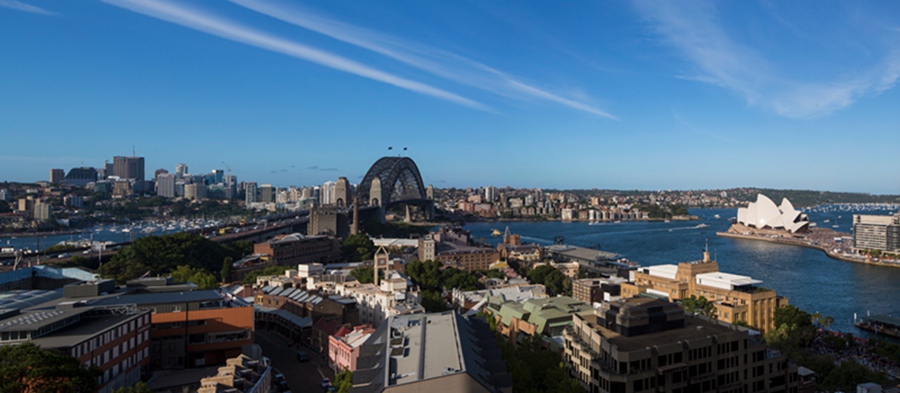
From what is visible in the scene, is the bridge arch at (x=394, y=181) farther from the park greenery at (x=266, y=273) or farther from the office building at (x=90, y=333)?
the office building at (x=90, y=333)

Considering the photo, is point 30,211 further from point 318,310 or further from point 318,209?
point 318,310

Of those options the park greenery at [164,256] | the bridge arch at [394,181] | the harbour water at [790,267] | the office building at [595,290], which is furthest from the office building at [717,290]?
the bridge arch at [394,181]

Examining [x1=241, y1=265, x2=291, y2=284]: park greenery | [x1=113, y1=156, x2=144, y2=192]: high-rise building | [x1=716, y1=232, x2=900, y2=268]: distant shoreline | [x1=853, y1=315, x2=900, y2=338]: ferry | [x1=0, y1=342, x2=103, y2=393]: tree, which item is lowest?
[x1=716, y1=232, x2=900, y2=268]: distant shoreline

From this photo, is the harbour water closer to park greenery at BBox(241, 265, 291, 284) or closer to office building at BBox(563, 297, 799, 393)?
office building at BBox(563, 297, 799, 393)

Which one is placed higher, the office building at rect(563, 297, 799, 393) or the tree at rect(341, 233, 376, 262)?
the office building at rect(563, 297, 799, 393)

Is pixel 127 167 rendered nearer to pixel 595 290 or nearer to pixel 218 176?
pixel 218 176

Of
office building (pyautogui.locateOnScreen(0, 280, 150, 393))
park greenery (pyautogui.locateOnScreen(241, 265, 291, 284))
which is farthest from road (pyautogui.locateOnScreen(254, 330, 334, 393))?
park greenery (pyautogui.locateOnScreen(241, 265, 291, 284))

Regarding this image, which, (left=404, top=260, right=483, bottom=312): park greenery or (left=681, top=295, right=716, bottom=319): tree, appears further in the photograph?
(left=404, top=260, right=483, bottom=312): park greenery

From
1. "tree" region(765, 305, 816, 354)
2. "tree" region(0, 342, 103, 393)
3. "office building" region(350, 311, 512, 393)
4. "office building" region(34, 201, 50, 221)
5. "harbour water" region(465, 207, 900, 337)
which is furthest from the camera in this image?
"office building" region(34, 201, 50, 221)
